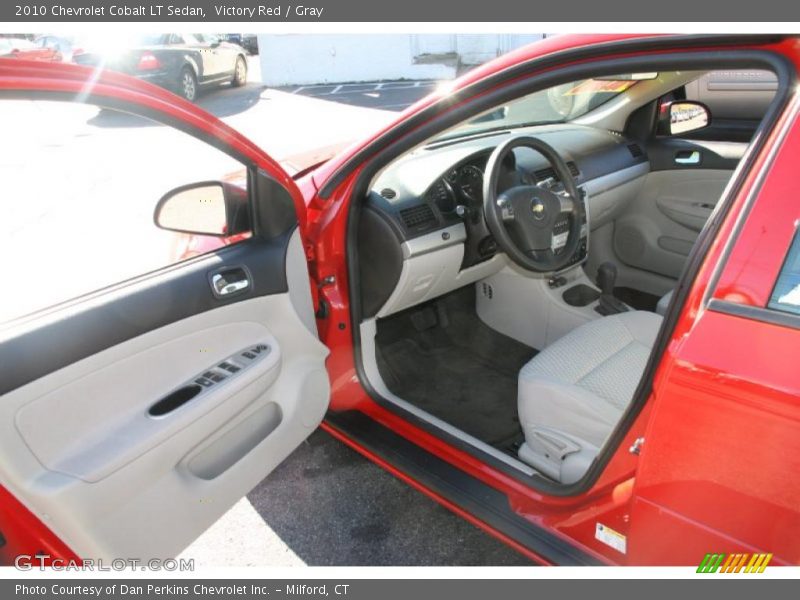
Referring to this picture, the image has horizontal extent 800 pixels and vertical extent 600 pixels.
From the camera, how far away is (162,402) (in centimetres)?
156

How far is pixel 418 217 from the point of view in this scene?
229 centimetres

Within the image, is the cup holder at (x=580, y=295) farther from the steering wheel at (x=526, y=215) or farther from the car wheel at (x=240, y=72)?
the car wheel at (x=240, y=72)

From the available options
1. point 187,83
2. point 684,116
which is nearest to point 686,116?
point 684,116

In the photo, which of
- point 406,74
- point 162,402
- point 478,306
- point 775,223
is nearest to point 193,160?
point 478,306

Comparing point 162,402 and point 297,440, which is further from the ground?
point 162,402

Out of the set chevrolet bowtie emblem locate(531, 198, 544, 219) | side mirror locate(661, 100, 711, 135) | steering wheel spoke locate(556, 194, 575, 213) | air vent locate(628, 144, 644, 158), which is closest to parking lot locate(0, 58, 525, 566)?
chevrolet bowtie emblem locate(531, 198, 544, 219)

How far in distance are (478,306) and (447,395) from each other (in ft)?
2.11

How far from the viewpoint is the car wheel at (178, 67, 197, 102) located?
11.2 metres

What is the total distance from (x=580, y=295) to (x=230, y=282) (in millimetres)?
1822

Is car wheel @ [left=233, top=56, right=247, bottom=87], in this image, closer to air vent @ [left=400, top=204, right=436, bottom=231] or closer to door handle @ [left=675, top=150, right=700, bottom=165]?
door handle @ [left=675, top=150, right=700, bottom=165]

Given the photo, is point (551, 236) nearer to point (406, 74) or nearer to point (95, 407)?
point (95, 407)

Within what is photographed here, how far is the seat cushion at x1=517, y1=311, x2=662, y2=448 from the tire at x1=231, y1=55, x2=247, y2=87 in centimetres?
1401

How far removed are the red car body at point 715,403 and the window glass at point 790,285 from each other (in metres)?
Answer: 0.01

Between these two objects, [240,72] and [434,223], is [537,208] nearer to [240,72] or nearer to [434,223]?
[434,223]
